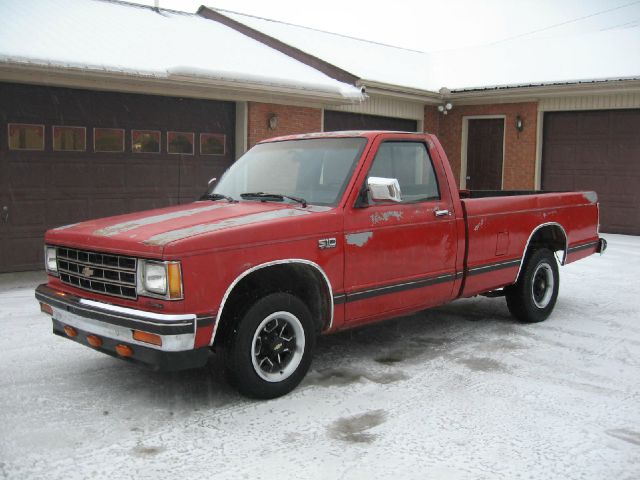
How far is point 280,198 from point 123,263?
4.69 feet

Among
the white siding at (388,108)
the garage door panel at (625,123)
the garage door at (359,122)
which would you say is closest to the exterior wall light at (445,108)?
the white siding at (388,108)

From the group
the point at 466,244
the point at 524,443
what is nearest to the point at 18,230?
the point at 466,244


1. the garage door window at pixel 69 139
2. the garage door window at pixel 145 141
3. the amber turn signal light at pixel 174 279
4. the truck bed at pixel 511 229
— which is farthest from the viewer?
the garage door window at pixel 145 141

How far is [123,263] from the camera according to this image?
4.37 meters

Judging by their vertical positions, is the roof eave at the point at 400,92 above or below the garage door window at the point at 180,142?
above

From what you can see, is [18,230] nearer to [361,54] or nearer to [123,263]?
[123,263]

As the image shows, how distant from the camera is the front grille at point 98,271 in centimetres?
434

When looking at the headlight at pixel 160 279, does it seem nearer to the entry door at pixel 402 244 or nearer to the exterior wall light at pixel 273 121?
the entry door at pixel 402 244

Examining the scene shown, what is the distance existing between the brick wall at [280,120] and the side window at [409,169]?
7.10 m

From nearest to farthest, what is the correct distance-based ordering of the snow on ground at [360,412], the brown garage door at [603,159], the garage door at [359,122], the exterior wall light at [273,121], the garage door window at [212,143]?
the snow on ground at [360,412] < the garage door window at [212,143] < the exterior wall light at [273,121] < the brown garage door at [603,159] < the garage door at [359,122]

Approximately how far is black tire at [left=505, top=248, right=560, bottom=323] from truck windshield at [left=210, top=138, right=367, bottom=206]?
252 cm

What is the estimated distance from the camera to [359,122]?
→ 16.2 metres

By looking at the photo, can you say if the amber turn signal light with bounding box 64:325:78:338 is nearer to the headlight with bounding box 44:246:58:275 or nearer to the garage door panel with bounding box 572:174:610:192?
the headlight with bounding box 44:246:58:275

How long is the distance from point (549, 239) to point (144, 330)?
4.81m
